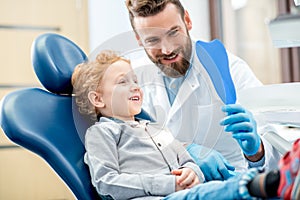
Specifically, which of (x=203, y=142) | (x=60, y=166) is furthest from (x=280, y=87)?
(x=60, y=166)

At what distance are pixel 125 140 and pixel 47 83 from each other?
359 millimetres

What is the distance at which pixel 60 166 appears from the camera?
1448 millimetres

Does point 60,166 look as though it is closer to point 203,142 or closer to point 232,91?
point 203,142

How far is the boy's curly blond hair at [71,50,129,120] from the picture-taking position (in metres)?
1.57

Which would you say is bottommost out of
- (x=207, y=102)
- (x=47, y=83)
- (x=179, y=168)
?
(x=179, y=168)

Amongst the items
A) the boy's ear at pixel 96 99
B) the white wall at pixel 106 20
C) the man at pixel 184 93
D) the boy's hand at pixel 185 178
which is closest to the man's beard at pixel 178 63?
the man at pixel 184 93

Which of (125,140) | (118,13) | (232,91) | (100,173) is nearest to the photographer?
(100,173)

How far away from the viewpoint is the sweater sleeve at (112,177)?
136 centimetres

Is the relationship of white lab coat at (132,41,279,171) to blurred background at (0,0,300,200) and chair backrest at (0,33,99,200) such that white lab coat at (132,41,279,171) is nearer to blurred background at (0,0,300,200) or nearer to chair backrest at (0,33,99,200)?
chair backrest at (0,33,99,200)

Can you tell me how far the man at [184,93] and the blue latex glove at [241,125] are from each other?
15 mm

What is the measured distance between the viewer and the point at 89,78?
158cm

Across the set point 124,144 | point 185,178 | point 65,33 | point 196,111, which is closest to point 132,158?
point 124,144

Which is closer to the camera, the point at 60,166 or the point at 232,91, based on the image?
the point at 60,166

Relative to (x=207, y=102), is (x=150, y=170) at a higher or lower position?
lower
